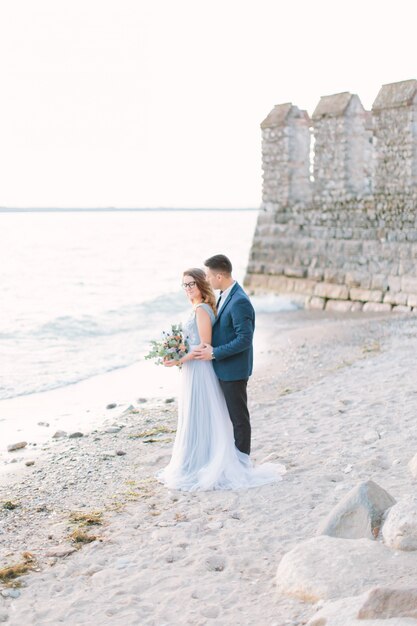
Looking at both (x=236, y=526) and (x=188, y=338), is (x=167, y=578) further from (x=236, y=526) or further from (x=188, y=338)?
(x=188, y=338)

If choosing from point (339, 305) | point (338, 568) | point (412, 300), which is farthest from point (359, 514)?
point (339, 305)

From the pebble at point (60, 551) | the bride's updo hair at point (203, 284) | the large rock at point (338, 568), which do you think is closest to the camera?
the large rock at point (338, 568)

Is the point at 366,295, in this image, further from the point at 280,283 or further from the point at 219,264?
the point at 219,264

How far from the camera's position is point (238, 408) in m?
5.88

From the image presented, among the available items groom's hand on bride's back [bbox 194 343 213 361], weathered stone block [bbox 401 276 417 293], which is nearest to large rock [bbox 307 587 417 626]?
groom's hand on bride's back [bbox 194 343 213 361]

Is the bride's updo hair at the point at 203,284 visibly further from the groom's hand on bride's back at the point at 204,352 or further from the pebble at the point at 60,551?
the pebble at the point at 60,551

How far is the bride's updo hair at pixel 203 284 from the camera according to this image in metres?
5.70

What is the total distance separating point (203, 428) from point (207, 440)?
0.34 ft

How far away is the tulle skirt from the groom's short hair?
2.35 feet

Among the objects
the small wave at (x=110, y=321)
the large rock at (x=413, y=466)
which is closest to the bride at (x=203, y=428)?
the large rock at (x=413, y=466)

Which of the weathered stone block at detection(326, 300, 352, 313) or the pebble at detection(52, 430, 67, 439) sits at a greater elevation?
the weathered stone block at detection(326, 300, 352, 313)

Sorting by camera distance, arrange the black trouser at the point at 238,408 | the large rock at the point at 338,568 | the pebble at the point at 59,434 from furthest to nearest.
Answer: the pebble at the point at 59,434 < the black trouser at the point at 238,408 < the large rock at the point at 338,568

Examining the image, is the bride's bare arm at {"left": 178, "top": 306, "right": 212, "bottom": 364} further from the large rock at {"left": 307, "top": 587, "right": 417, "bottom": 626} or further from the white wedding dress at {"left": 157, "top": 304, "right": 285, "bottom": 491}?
the large rock at {"left": 307, "top": 587, "right": 417, "bottom": 626}

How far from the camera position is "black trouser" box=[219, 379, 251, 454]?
5.83 m
